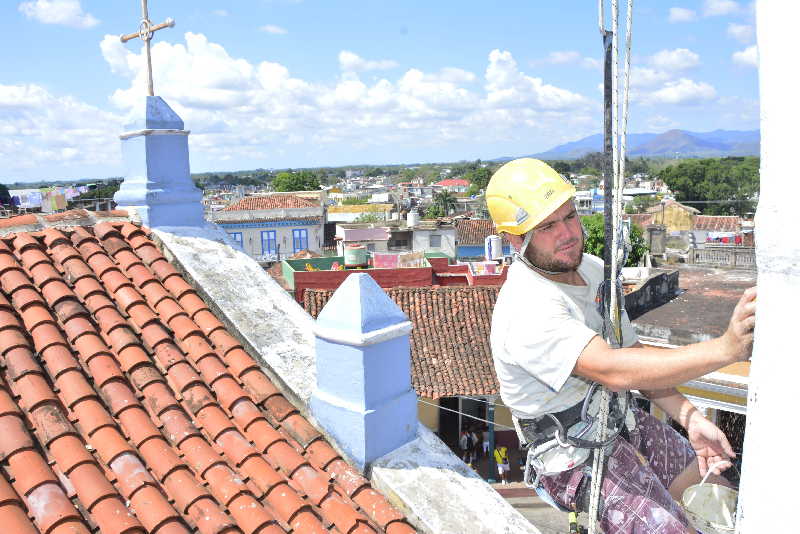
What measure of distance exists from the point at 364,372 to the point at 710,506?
5.91 ft

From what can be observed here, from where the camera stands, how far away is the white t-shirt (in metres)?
2.22

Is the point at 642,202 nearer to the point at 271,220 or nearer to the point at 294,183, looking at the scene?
the point at 271,220

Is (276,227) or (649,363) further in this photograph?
(276,227)

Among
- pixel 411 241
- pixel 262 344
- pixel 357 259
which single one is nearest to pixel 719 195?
pixel 411 241

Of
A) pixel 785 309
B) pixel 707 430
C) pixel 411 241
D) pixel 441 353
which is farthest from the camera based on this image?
pixel 411 241

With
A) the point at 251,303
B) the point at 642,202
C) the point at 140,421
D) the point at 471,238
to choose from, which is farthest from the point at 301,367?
the point at 642,202

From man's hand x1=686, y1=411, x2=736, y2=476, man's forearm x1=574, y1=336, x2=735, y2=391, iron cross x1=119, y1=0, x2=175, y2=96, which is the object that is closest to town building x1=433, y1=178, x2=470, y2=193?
iron cross x1=119, y1=0, x2=175, y2=96

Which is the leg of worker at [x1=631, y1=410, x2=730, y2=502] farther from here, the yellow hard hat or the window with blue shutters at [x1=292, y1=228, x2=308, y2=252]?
the window with blue shutters at [x1=292, y1=228, x2=308, y2=252]

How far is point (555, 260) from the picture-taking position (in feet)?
8.13

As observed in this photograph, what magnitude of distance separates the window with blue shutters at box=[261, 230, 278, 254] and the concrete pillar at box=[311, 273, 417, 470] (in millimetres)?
42597

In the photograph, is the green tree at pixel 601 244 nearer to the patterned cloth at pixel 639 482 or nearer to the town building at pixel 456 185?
the patterned cloth at pixel 639 482

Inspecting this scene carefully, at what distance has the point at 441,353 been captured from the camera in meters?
15.0

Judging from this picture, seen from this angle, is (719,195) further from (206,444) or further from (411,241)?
(206,444)

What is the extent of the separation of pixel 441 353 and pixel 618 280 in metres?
12.8
